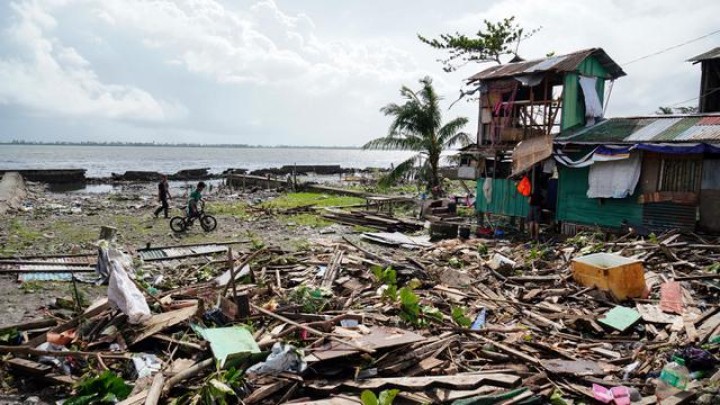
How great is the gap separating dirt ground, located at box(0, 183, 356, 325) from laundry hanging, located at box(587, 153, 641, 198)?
28.2ft

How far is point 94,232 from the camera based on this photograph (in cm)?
1708

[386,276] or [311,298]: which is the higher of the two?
[386,276]

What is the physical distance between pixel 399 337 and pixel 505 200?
43.9 ft

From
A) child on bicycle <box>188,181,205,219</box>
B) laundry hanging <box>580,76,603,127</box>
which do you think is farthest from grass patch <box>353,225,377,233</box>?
laundry hanging <box>580,76,603,127</box>

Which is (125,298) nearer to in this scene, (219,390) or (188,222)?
(219,390)

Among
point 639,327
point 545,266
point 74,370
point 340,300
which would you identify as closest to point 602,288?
point 639,327

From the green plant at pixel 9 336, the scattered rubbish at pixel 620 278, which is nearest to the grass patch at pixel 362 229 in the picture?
the scattered rubbish at pixel 620 278

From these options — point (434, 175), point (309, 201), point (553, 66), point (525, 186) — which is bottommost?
point (309, 201)

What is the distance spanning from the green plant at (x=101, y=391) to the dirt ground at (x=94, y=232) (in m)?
3.87

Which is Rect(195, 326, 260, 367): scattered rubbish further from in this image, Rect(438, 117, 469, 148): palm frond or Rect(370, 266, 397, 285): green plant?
Rect(438, 117, 469, 148): palm frond

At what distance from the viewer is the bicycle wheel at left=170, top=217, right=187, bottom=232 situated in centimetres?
1748

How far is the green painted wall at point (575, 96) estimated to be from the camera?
1694 cm

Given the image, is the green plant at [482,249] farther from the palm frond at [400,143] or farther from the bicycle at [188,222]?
the palm frond at [400,143]

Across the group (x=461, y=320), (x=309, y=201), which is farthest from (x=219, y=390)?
(x=309, y=201)
